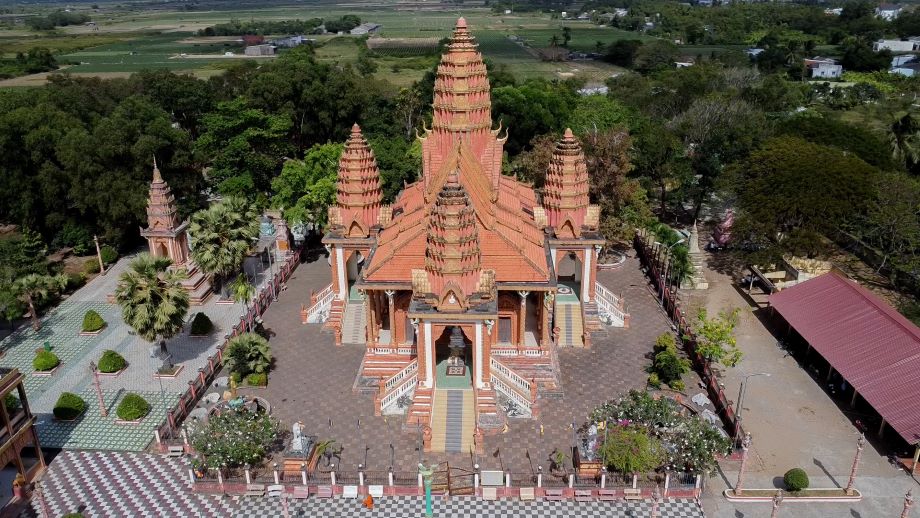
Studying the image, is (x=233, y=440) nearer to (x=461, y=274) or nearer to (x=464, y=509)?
(x=464, y=509)

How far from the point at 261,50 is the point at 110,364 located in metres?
127

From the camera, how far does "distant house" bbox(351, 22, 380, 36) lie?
17325 centimetres

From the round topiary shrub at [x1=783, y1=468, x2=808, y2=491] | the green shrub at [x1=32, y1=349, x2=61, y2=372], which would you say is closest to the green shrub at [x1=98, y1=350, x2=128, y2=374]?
the green shrub at [x1=32, y1=349, x2=61, y2=372]

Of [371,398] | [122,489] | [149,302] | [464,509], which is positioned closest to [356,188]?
[149,302]

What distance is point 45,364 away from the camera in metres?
29.8

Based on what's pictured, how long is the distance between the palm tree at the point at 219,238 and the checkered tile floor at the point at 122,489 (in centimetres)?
1287

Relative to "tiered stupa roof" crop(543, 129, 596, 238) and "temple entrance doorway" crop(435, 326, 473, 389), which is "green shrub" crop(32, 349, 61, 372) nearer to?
"temple entrance doorway" crop(435, 326, 473, 389)

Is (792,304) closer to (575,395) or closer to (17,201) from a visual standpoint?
(575,395)

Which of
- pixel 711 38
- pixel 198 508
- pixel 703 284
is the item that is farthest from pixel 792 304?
pixel 711 38

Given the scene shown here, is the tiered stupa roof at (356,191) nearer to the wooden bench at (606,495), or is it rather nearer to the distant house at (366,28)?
the wooden bench at (606,495)

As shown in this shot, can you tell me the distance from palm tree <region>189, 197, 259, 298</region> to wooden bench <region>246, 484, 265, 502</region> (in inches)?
627

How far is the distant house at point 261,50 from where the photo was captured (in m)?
142

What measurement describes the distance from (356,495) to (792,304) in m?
22.9

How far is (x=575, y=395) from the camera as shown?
90.1 feet
